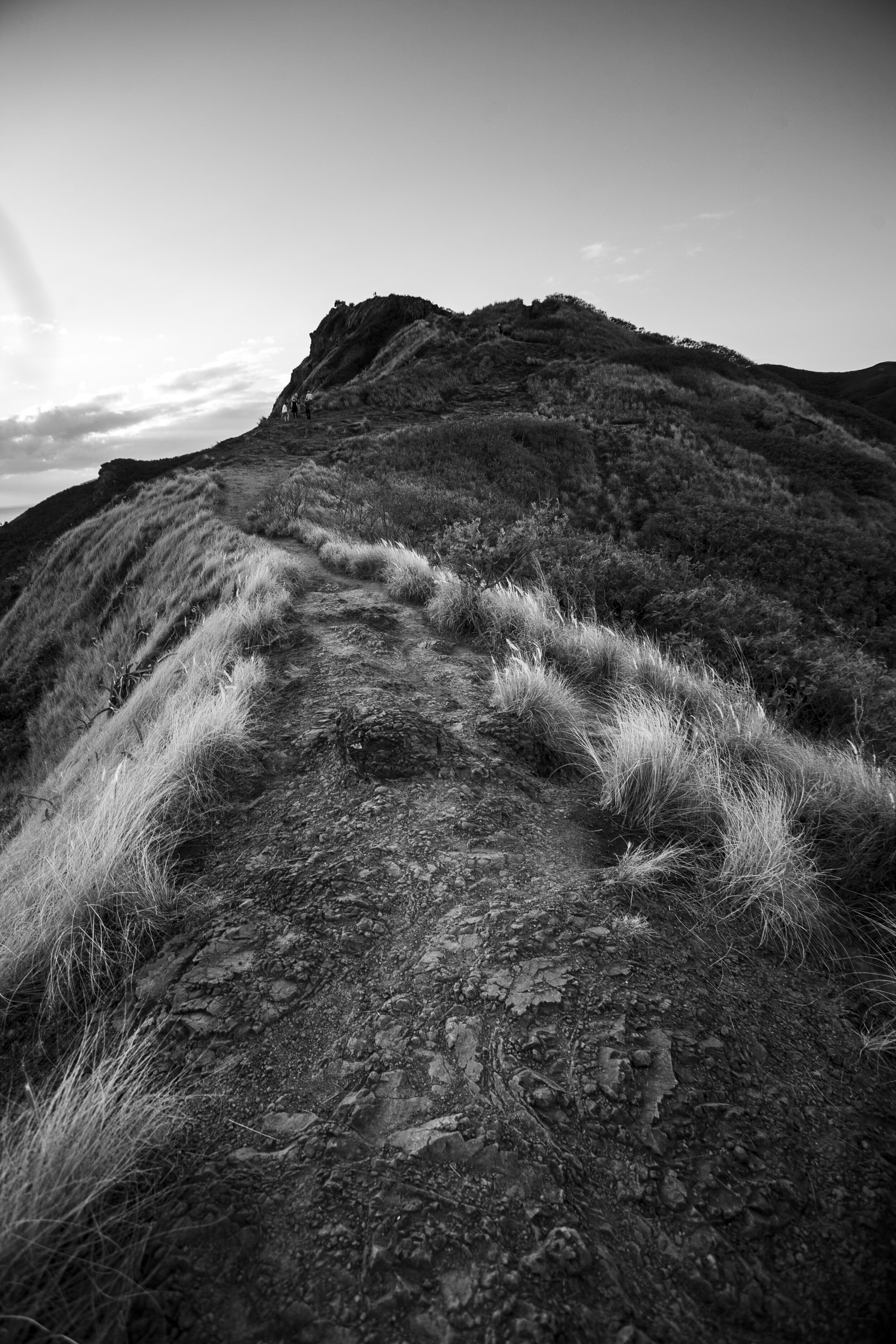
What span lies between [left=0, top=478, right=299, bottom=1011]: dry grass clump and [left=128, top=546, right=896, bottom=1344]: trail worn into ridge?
0.23 meters

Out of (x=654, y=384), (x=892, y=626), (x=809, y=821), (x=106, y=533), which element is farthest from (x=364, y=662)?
(x=654, y=384)

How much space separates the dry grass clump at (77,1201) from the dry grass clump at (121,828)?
2.04 ft

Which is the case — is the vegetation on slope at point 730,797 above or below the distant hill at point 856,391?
below

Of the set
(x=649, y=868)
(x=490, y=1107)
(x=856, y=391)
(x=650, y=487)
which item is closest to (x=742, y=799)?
(x=649, y=868)

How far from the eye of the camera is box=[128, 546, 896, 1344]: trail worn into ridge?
1.34 metres

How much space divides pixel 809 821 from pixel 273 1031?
300 cm

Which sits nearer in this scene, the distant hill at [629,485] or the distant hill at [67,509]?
the distant hill at [629,485]

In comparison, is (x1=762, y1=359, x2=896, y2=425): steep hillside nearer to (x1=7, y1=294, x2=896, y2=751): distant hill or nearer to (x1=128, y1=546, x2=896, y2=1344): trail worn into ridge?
(x1=7, y1=294, x2=896, y2=751): distant hill

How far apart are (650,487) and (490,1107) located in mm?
23177

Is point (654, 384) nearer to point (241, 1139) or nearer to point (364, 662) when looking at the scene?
point (364, 662)

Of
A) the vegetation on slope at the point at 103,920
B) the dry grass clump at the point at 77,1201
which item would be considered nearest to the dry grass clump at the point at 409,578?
the vegetation on slope at the point at 103,920

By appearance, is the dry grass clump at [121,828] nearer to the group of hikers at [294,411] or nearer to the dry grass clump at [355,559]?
the dry grass clump at [355,559]

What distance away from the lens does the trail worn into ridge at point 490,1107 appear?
1.34 meters

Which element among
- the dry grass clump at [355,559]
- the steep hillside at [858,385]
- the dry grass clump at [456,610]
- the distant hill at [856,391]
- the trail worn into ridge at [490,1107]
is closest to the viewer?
the trail worn into ridge at [490,1107]
